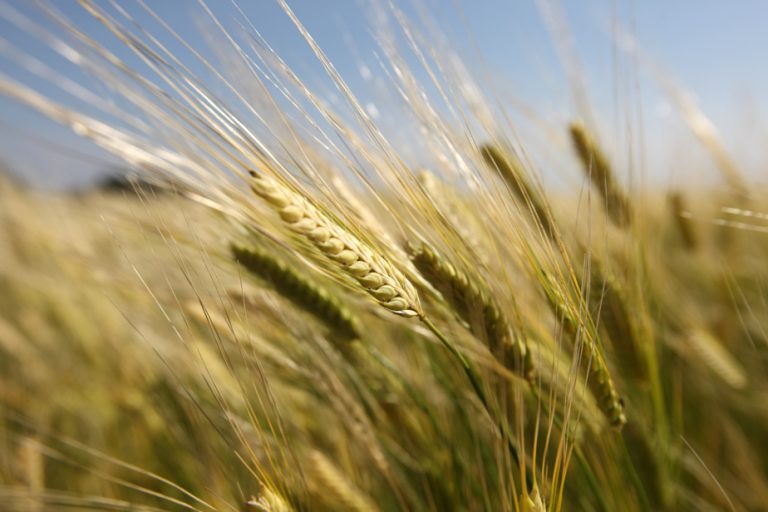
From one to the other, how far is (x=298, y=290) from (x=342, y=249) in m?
0.19

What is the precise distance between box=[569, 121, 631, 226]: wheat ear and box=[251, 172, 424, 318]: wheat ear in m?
0.54

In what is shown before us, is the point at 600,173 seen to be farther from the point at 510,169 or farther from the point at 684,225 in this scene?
the point at 684,225

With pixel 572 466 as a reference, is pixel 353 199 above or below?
above

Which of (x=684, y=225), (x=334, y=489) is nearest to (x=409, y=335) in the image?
(x=334, y=489)

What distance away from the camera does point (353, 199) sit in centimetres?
65

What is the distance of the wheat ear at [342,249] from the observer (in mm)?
374

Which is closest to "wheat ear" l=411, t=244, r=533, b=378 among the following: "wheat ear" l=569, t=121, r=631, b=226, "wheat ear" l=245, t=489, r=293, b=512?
"wheat ear" l=245, t=489, r=293, b=512

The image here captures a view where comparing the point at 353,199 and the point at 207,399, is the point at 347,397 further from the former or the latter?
the point at 207,399

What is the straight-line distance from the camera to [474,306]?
483mm

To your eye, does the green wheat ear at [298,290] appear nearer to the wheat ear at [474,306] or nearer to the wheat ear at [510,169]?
the wheat ear at [474,306]

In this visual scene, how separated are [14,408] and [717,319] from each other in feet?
6.22

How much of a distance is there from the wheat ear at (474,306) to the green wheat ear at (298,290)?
142 mm

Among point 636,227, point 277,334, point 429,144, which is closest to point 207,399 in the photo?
point 277,334

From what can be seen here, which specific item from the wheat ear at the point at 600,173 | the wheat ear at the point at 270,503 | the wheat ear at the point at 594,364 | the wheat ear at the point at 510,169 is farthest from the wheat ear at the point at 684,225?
the wheat ear at the point at 270,503
